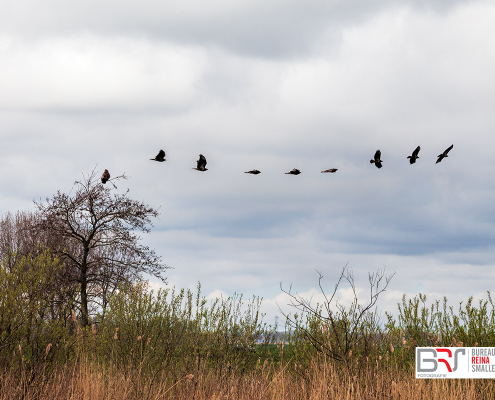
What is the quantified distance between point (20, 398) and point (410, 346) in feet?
25.5

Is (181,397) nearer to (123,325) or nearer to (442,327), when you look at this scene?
(123,325)

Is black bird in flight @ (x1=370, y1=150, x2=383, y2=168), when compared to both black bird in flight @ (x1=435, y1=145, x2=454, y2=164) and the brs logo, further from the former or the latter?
the brs logo

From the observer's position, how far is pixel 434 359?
8.61m

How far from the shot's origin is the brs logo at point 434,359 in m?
8.42

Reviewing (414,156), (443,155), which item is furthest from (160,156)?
(443,155)

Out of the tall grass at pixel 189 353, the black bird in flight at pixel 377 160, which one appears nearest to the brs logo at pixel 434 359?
the tall grass at pixel 189 353

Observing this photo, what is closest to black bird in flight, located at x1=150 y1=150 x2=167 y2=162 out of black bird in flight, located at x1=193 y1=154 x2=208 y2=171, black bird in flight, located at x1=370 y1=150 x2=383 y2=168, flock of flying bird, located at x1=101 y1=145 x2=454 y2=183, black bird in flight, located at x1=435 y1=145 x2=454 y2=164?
flock of flying bird, located at x1=101 y1=145 x2=454 y2=183

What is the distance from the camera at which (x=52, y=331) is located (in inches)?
324

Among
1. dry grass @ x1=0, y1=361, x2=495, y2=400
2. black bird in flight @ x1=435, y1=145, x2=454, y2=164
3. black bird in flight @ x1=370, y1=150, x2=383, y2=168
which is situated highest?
black bird in flight @ x1=435, y1=145, x2=454, y2=164

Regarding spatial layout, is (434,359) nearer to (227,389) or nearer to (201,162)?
(227,389)

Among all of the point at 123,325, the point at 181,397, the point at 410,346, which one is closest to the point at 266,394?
the point at 181,397

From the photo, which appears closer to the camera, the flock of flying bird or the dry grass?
the dry grass

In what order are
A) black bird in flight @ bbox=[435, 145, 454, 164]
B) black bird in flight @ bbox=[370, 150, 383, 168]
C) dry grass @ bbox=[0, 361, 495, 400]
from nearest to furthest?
dry grass @ bbox=[0, 361, 495, 400] < black bird in flight @ bbox=[370, 150, 383, 168] < black bird in flight @ bbox=[435, 145, 454, 164]

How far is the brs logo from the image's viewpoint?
842cm
